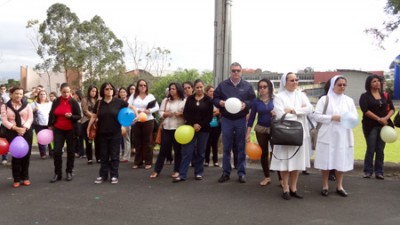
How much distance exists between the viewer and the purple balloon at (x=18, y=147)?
5.73 metres

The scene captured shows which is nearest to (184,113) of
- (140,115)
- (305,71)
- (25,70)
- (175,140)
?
(175,140)

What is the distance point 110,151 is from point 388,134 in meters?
4.69

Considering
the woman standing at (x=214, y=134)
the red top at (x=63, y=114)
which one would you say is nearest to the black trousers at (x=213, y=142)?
the woman standing at (x=214, y=134)

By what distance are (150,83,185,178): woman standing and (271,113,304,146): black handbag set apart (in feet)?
6.09

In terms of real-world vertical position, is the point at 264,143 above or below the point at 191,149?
above

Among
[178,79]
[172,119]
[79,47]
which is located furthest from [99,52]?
[172,119]

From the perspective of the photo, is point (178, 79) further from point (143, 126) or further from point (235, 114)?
point (235, 114)

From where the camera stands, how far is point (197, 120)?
6133mm

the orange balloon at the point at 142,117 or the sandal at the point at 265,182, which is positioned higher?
the orange balloon at the point at 142,117

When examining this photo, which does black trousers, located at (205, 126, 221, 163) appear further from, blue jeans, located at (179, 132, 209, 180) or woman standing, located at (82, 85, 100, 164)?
woman standing, located at (82, 85, 100, 164)

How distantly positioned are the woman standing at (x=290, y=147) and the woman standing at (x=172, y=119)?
70.8 inches

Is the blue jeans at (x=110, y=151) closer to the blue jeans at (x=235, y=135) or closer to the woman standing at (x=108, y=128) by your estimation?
the woman standing at (x=108, y=128)

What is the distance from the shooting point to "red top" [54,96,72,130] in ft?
20.3

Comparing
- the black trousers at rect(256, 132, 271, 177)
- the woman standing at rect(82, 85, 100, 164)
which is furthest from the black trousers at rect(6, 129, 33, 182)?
Answer: the black trousers at rect(256, 132, 271, 177)
